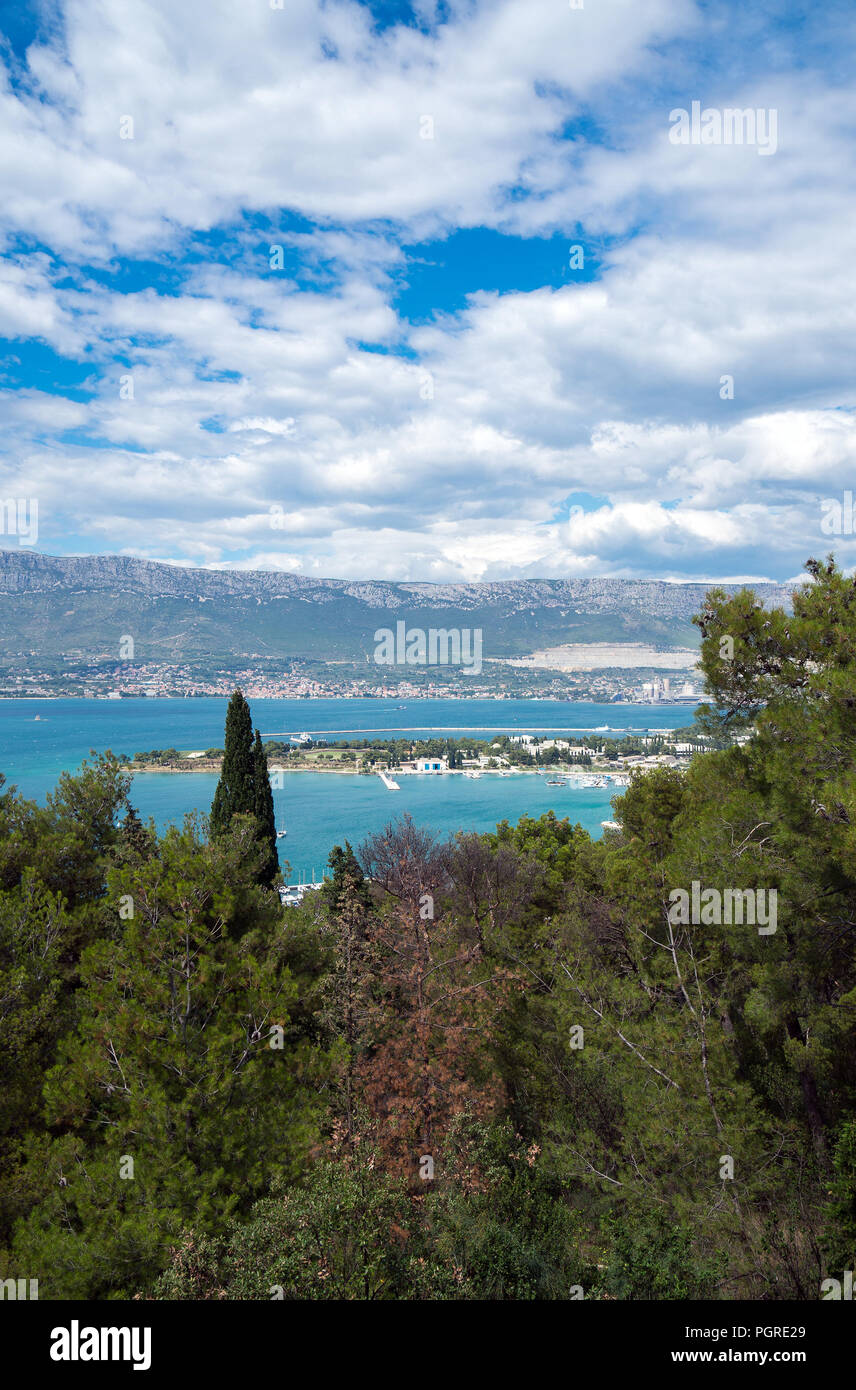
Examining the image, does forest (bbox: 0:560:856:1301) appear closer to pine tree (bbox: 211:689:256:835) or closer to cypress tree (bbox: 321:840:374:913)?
cypress tree (bbox: 321:840:374:913)

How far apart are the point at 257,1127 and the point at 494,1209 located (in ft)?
8.24

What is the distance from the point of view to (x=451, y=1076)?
8078 mm

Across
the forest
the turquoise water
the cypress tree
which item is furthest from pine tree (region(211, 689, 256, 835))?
the forest

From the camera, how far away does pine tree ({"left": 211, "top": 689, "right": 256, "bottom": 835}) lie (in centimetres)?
1830

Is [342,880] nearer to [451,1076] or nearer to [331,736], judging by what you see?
[451,1076]

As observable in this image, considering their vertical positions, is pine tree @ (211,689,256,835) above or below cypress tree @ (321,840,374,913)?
above

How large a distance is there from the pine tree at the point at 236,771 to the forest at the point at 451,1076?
7.90 metres

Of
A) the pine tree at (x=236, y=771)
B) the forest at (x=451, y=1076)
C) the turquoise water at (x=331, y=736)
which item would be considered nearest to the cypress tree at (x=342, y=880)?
the pine tree at (x=236, y=771)

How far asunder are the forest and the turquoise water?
5.75 m

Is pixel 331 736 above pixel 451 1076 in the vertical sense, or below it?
below

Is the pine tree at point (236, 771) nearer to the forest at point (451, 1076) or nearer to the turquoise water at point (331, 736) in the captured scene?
the turquoise water at point (331, 736)

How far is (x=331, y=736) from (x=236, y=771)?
9815 cm

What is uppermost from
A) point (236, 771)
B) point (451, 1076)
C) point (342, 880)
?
point (236, 771)

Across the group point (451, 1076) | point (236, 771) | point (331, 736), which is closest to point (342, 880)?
point (236, 771)
